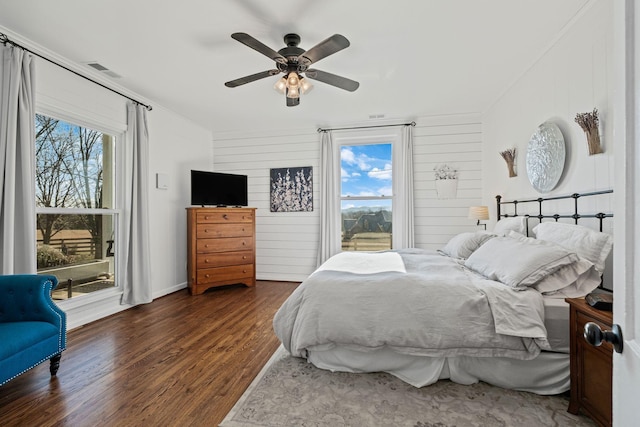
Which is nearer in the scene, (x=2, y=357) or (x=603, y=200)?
(x=2, y=357)

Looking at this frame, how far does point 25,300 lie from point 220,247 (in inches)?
102

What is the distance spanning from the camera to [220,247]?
4664 millimetres

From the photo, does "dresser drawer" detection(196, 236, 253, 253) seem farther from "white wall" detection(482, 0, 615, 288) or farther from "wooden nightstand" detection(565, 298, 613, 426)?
"wooden nightstand" detection(565, 298, 613, 426)

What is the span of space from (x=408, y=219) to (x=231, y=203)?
280cm

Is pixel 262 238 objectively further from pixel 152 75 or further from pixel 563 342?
pixel 563 342

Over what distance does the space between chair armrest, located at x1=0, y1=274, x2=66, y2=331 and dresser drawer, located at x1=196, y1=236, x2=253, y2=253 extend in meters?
2.34

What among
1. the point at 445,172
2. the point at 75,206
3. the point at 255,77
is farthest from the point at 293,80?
the point at 445,172

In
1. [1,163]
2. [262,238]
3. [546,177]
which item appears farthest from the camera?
[262,238]

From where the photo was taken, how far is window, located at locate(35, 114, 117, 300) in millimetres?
3006

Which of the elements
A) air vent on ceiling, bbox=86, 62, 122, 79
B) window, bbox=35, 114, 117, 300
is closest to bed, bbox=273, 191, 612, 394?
window, bbox=35, 114, 117, 300

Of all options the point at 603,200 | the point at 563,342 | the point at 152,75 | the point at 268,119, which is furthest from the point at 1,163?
the point at 603,200

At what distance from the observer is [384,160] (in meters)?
5.02

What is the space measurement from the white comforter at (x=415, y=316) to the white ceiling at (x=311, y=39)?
1978 mm

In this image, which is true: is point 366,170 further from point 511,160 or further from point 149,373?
point 149,373
